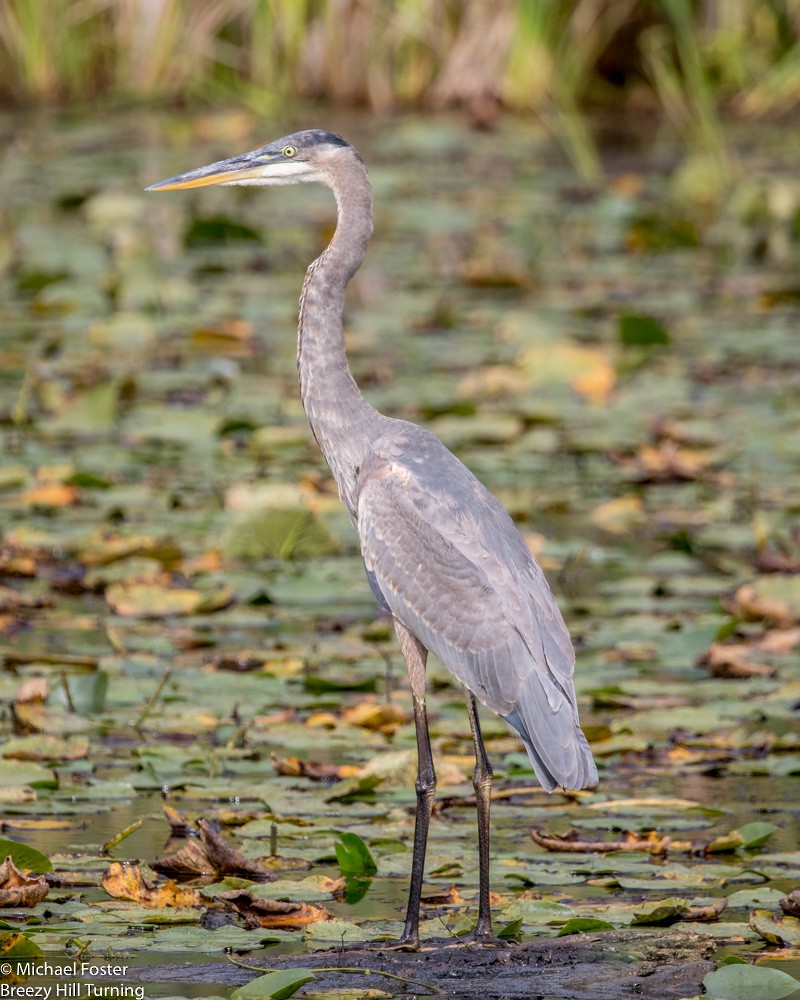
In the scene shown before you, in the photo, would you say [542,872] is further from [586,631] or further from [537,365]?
[537,365]

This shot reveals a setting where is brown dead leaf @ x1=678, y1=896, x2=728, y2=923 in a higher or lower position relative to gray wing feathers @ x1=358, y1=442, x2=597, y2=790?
lower

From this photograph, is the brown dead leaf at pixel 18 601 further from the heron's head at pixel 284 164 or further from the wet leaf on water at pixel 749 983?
the wet leaf on water at pixel 749 983

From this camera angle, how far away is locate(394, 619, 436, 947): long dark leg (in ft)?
11.8

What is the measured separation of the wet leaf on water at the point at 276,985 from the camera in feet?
10.2

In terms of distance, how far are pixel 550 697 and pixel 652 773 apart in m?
0.94

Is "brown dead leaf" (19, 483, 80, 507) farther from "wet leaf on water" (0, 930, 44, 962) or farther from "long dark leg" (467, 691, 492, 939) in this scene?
"wet leaf on water" (0, 930, 44, 962)

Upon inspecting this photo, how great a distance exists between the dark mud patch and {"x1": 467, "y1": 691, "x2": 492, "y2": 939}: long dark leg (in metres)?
0.08

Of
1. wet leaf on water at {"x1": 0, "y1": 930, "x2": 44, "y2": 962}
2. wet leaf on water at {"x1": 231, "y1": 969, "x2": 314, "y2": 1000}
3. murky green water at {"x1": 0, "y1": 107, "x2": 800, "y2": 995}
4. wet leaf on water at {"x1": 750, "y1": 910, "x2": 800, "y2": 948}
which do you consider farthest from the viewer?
murky green water at {"x1": 0, "y1": 107, "x2": 800, "y2": 995}

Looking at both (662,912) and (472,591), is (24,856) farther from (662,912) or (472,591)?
(662,912)

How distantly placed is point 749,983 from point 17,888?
4.57ft

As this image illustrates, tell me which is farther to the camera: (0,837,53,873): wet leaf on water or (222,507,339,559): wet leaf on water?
(222,507,339,559): wet leaf on water

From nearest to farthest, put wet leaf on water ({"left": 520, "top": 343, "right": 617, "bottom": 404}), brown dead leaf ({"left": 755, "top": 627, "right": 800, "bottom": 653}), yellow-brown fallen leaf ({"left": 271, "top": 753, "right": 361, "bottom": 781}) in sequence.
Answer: yellow-brown fallen leaf ({"left": 271, "top": 753, "right": 361, "bottom": 781})
brown dead leaf ({"left": 755, "top": 627, "right": 800, "bottom": 653})
wet leaf on water ({"left": 520, "top": 343, "right": 617, "bottom": 404})

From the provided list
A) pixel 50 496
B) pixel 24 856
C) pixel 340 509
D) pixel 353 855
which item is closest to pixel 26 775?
pixel 24 856

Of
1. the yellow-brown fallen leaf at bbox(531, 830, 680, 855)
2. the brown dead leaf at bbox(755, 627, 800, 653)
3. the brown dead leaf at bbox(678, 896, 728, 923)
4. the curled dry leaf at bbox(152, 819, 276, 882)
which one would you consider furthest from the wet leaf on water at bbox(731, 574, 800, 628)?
the curled dry leaf at bbox(152, 819, 276, 882)
